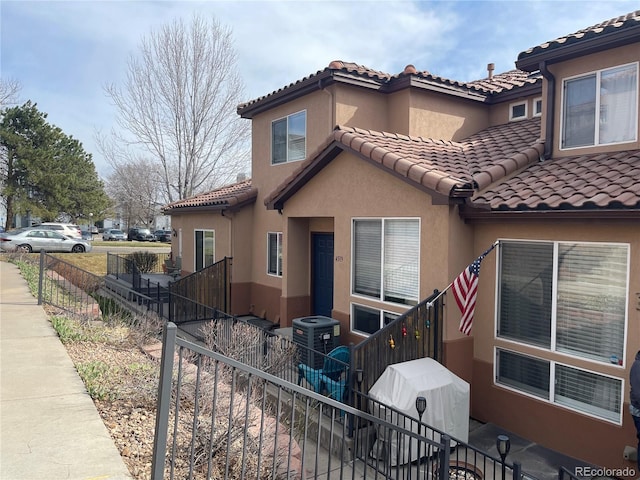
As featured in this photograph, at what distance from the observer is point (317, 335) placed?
8344 millimetres

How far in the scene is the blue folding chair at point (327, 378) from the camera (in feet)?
22.6

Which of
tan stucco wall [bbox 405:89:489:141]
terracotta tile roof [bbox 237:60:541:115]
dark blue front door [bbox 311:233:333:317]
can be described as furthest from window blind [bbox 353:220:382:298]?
terracotta tile roof [bbox 237:60:541:115]

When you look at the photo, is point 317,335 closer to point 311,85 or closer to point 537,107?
point 311,85

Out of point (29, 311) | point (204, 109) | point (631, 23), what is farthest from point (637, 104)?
point (204, 109)

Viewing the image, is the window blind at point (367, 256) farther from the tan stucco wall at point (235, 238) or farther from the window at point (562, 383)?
the tan stucco wall at point (235, 238)

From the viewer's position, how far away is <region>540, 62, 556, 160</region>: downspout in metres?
7.46

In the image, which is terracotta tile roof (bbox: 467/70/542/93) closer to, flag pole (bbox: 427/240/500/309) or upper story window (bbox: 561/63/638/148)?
upper story window (bbox: 561/63/638/148)

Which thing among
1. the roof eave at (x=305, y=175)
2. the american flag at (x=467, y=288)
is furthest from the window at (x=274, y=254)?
the american flag at (x=467, y=288)

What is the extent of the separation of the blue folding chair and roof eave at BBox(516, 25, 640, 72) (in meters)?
5.88

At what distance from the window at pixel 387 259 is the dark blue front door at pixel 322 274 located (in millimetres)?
2118

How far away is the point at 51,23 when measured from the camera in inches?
409

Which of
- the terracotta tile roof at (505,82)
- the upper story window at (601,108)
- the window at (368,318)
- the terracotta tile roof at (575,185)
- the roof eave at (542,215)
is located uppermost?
the terracotta tile roof at (505,82)

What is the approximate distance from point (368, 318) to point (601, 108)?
5102 millimetres

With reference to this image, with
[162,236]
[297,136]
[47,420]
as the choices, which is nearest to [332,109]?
[297,136]
